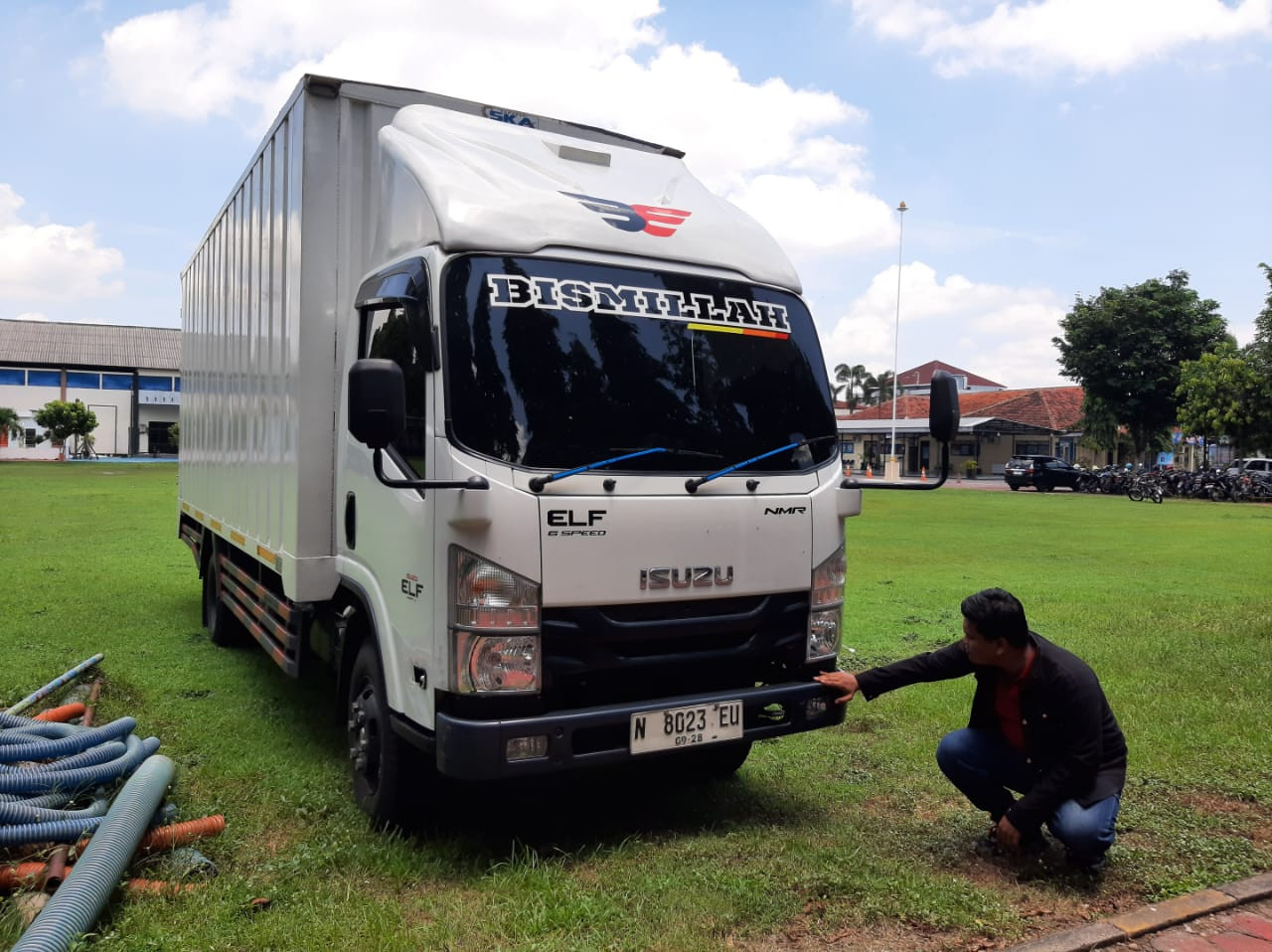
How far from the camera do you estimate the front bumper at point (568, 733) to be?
3523mm

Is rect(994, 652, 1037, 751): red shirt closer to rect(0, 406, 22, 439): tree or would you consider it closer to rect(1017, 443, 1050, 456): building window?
rect(1017, 443, 1050, 456): building window

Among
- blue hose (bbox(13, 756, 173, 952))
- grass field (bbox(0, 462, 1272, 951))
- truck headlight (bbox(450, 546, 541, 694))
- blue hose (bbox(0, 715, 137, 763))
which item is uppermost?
truck headlight (bbox(450, 546, 541, 694))

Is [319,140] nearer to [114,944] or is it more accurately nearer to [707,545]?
[707,545]

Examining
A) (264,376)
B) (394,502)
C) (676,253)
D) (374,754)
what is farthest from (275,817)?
(676,253)

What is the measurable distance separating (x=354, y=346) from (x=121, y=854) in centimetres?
228

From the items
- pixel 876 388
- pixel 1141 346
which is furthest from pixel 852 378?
pixel 1141 346

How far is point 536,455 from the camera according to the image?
147 inches

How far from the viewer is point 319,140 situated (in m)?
4.84

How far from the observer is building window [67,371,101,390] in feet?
218

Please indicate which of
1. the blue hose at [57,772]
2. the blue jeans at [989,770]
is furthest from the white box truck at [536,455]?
the blue hose at [57,772]

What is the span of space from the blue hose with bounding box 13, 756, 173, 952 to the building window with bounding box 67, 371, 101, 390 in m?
71.5

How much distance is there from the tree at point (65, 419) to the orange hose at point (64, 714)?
58.2 m

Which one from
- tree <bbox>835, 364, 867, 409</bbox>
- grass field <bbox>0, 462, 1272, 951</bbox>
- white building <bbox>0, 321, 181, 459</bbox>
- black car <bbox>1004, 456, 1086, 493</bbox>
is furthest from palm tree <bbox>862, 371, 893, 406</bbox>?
grass field <bbox>0, 462, 1272, 951</bbox>

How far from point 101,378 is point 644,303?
7248 centimetres
